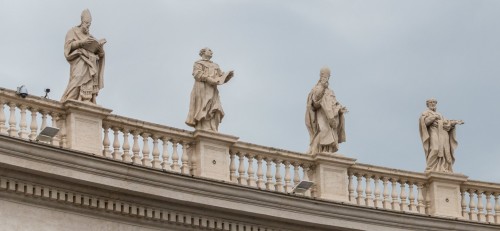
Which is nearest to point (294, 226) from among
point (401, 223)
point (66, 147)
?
point (401, 223)

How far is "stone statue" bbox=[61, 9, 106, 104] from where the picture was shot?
131 ft

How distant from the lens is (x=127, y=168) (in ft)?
129

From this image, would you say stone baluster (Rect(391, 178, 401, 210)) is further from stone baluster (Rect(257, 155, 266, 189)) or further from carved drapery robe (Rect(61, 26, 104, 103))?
carved drapery robe (Rect(61, 26, 104, 103))

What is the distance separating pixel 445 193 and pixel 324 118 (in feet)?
11.7

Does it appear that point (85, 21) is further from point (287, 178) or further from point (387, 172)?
point (387, 172)

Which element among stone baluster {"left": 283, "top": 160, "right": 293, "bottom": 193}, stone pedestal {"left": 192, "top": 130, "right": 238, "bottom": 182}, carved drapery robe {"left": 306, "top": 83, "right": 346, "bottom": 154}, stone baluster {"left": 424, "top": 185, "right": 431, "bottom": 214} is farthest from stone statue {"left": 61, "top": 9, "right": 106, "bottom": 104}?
stone baluster {"left": 424, "top": 185, "right": 431, "bottom": 214}

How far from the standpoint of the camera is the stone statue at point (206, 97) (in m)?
41.6

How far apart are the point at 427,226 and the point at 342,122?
3041 mm

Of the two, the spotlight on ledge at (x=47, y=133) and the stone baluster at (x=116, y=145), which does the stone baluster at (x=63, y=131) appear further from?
the stone baluster at (x=116, y=145)

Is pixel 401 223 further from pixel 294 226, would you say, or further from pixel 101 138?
pixel 101 138

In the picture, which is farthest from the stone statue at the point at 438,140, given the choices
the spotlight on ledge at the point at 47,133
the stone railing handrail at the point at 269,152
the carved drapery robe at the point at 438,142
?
the spotlight on ledge at the point at 47,133

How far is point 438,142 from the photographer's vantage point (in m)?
45.1

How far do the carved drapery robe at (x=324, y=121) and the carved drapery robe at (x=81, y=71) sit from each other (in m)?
5.57

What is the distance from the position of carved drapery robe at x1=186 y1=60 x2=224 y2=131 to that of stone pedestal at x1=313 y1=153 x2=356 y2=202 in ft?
8.77
